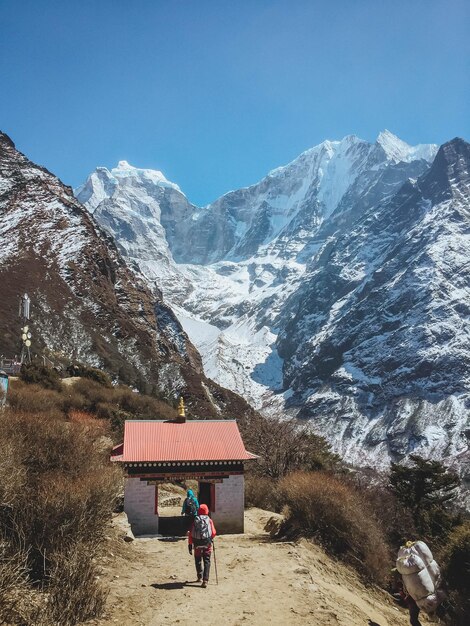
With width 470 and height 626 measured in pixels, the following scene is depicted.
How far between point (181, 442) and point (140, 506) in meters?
3.45

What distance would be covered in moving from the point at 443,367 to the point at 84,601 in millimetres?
199316

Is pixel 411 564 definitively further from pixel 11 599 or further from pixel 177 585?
pixel 11 599

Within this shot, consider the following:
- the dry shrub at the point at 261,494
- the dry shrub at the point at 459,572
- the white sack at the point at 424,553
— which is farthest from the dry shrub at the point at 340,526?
the dry shrub at the point at 261,494

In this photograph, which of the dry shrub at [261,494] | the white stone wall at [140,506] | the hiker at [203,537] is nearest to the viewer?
the hiker at [203,537]

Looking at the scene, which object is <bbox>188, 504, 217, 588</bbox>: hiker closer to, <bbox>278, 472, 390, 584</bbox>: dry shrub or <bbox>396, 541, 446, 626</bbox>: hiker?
<bbox>396, 541, 446, 626</bbox>: hiker

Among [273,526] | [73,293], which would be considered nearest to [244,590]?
[273,526]

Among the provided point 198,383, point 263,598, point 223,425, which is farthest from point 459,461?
point 263,598

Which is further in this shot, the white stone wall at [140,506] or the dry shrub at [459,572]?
the white stone wall at [140,506]

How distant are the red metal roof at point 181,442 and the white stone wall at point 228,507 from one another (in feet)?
4.23

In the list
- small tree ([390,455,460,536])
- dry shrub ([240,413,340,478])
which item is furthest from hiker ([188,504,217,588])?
small tree ([390,455,460,536])

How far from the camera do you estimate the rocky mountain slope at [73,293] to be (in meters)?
87.4

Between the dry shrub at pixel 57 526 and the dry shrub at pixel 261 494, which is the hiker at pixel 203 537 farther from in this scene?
the dry shrub at pixel 261 494

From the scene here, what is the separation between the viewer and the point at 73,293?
330 ft

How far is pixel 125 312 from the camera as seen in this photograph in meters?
119
